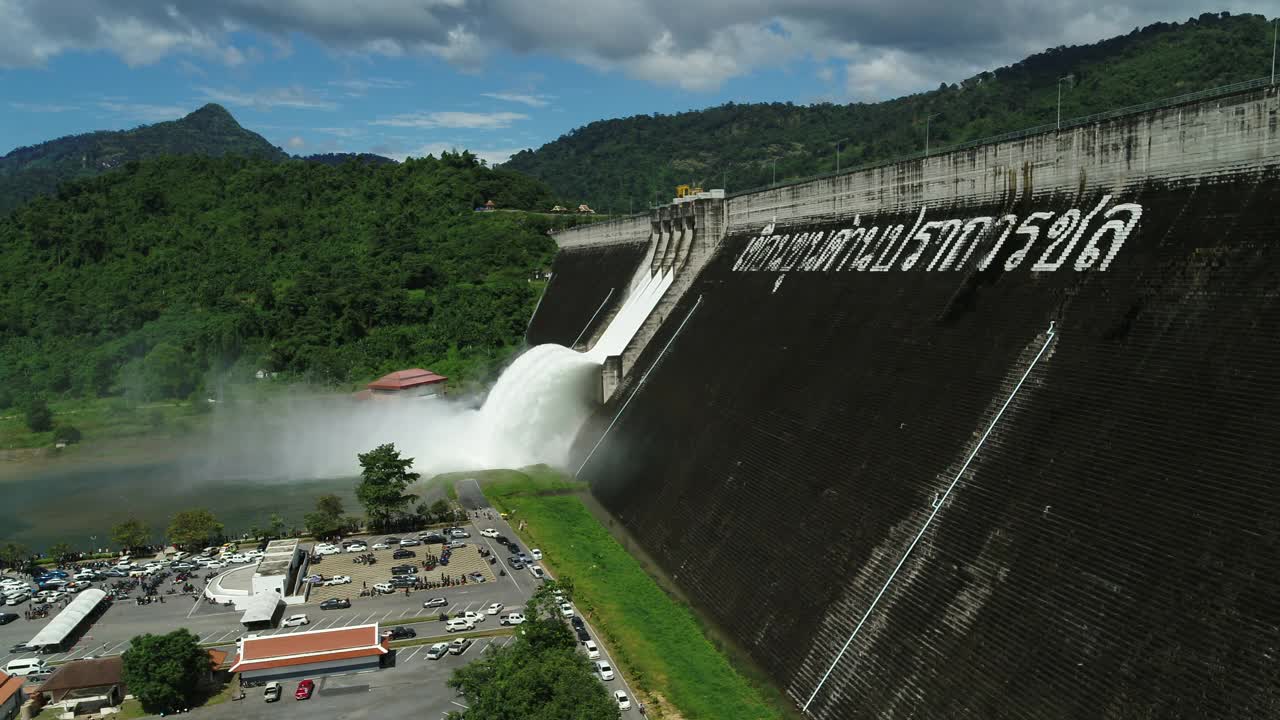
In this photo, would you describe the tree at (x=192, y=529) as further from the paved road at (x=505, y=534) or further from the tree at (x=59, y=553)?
the paved road at (x=505, y=534)

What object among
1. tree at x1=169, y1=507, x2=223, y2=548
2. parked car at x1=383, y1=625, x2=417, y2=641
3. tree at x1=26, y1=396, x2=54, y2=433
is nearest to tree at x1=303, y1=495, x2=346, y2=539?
tree at x1=169, y1=507, x2=223, y2=548

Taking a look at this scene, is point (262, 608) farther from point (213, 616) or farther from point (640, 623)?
point (640, 623)

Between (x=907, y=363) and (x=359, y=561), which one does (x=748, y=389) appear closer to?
(x=907, y=363)

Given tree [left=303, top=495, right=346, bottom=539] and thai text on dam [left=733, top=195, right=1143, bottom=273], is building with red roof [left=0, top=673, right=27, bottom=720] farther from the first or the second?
thai text on dam [left=733, top=195, right=1143, bottom=273]

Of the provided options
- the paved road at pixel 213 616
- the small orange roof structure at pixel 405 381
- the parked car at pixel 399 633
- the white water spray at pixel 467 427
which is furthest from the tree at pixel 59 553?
the small orange roof structure at pixel 405 381

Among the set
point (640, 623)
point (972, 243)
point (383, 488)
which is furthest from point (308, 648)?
point (972, 243)
